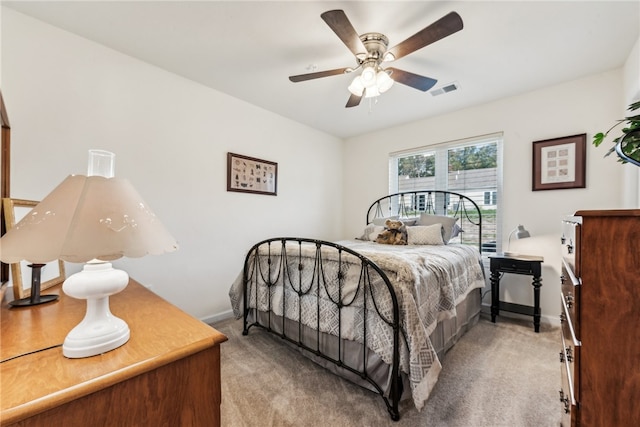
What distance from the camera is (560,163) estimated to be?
2709 millimetres

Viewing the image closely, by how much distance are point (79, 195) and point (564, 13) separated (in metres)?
2.84

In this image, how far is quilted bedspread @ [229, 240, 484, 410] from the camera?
139 centimetres

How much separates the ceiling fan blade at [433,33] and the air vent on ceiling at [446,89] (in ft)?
4.09

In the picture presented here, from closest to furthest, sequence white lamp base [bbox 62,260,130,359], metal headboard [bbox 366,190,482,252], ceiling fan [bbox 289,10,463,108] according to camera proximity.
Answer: white lamp base [bbox 62,260,130,359], ceiling fan [bbox 289,10,463,108], metal headboard [bbox 366,190,482,252]

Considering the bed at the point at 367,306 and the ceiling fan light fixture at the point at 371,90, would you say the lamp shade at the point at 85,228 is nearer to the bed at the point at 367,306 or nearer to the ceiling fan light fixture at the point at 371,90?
the bed at the point at 367,306

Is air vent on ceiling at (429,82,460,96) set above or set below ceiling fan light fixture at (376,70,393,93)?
above

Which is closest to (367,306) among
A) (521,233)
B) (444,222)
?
(444,222)

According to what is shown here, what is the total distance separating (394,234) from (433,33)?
2.00 metres

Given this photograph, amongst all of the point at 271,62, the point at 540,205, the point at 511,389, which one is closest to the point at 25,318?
the point at 271,62

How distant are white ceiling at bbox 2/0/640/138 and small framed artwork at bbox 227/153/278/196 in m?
0.78

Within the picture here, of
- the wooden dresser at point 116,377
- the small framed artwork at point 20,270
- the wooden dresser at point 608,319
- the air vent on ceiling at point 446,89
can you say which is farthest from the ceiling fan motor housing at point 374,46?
the small framed artwork at point 20,270

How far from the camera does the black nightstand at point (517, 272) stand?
2.54 meters

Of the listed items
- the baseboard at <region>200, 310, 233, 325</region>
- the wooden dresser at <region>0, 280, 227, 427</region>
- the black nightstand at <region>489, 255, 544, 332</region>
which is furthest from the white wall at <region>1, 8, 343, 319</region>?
the black nightstand at <region>489, 255, 544, 332</region>

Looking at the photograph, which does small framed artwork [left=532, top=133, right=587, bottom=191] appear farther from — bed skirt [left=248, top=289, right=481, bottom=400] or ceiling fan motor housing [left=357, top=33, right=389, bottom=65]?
ceiling fan motor housing [left=357, top=33, right=389, bottom=65]
